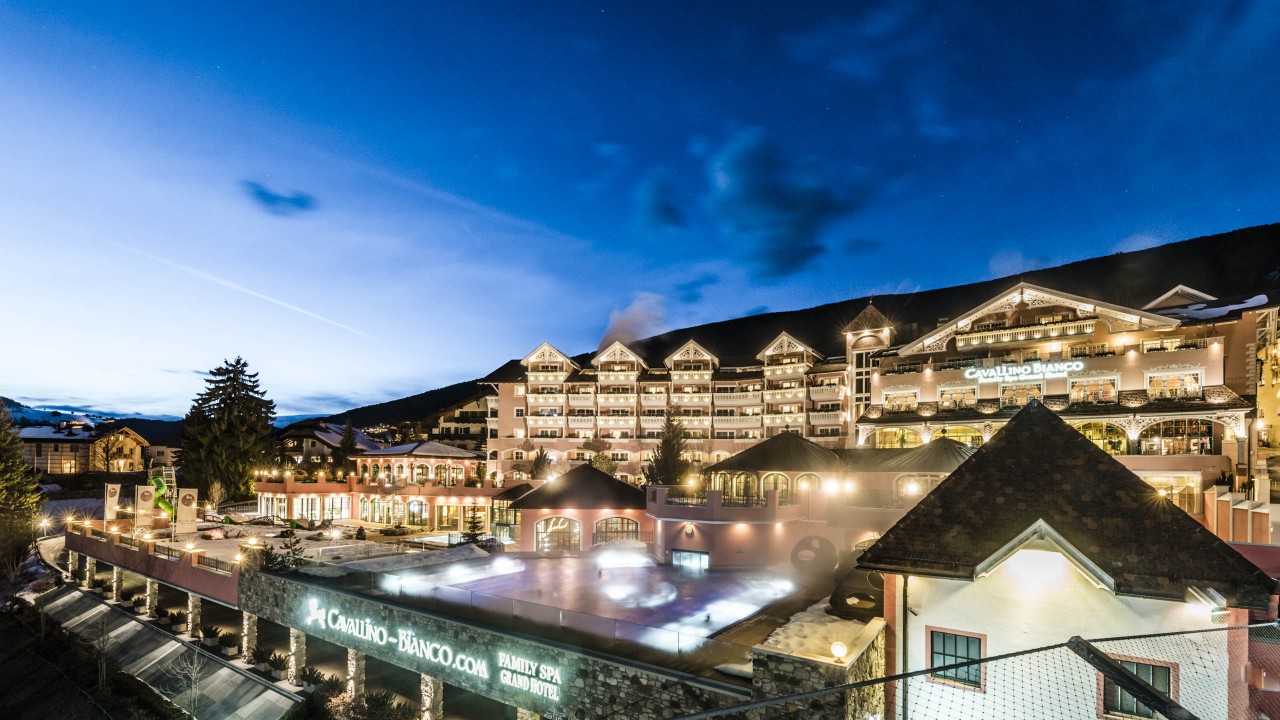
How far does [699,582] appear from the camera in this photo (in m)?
22.4

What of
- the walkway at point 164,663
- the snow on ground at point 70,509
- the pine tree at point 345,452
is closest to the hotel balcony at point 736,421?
the pine tree at point 345,452

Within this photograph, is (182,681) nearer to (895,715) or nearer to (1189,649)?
(895,715)

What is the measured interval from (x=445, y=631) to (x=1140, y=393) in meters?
30.8

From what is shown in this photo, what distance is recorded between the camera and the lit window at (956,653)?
11.7m

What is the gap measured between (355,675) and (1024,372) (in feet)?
107

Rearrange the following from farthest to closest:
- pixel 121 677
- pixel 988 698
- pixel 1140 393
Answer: pixel 1140 393 → pixel 121 677 → pixel 988 698

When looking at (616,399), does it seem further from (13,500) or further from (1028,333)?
(13,500)

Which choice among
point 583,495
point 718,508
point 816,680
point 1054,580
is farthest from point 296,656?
point 1054,580

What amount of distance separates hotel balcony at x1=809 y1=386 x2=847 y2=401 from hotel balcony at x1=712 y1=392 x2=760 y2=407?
14.8 ft

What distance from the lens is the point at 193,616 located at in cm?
2695

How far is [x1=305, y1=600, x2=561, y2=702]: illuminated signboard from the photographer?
14484mm

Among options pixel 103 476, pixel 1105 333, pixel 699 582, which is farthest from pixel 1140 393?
pixel 103 476

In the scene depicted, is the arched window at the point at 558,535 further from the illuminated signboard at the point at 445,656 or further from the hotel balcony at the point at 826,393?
the hotel balcony at the point at 826,393

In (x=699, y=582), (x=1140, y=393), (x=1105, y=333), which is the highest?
(x=1105, y=333)
